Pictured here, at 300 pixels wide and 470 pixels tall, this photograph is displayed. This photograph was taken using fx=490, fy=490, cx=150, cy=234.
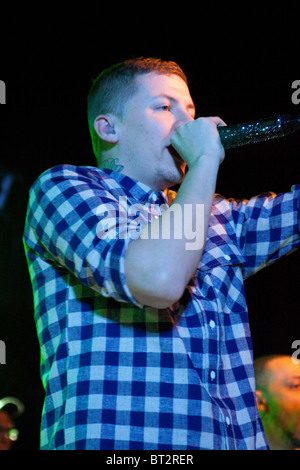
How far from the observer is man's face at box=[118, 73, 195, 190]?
1.39 meters

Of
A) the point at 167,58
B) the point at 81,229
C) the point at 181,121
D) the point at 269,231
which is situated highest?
the point at 167,58

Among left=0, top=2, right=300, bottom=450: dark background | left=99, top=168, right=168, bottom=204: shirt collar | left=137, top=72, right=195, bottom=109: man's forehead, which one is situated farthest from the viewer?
left=0, top=2, right=300, bottom=450: dark background

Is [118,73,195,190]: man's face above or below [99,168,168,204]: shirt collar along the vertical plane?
above

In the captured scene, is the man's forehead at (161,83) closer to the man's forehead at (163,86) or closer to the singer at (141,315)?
the man's forehead at (163,86)

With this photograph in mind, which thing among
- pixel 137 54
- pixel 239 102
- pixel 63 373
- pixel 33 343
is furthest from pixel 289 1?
pixel 33 343

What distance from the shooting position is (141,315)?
43.1 inches

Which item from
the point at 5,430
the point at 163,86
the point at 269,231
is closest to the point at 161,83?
the point at 163,86

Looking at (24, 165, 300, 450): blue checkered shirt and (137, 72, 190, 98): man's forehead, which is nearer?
(24, 165, 300, 450): blue checkered shirt

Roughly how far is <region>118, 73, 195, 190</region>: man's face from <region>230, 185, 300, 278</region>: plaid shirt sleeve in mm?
275

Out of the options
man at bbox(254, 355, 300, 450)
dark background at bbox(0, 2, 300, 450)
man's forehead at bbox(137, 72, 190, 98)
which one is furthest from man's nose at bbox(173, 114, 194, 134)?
man at bbox(254, 355, 300, 450)

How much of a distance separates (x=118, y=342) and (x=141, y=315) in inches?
3.2

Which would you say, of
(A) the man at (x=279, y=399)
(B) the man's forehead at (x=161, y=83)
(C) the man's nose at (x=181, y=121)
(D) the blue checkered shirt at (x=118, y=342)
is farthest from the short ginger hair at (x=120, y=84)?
(A) the man at (x=279, y=399)

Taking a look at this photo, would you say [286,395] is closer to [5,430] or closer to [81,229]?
[5,430]

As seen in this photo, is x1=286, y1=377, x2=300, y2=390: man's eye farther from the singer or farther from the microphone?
the microphone
